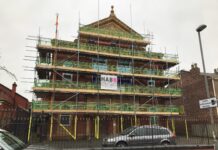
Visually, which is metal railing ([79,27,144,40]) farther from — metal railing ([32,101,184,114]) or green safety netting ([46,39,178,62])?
metal railing ([32,101,184,114])

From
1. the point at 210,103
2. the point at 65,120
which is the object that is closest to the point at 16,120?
the point at 210,103

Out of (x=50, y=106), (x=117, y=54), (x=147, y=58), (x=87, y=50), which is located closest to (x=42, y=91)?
(x=50, y=106)

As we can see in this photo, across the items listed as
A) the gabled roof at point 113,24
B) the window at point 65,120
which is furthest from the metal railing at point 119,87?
the gabled roof at point 113,24

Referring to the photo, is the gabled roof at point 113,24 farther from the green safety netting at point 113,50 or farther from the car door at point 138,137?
the car door at point 138,137

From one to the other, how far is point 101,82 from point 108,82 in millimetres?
894

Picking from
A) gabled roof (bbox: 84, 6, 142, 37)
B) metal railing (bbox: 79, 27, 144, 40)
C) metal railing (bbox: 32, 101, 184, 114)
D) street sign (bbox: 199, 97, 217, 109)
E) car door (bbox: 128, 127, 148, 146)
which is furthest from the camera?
gabled roof (bbox: 84, 6, 142, 37)

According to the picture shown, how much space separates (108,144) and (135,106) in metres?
11.6

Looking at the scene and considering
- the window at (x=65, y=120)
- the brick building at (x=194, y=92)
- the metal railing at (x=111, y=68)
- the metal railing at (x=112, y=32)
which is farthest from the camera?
the brick building at (x=194, y=92)

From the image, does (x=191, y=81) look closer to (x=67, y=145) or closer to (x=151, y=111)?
(x=151, y=111)

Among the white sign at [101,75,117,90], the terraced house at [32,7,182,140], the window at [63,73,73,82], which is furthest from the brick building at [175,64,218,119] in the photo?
the window at [63,73,73,82]

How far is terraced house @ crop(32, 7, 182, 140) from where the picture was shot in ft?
72.2

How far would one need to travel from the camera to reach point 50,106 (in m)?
20.8

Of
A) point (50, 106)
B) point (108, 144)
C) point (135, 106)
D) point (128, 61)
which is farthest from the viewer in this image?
point (128, 61)

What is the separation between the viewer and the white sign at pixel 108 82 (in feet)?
78.4
